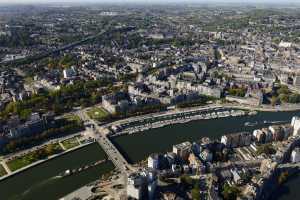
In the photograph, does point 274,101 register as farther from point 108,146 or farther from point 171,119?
point 108,146

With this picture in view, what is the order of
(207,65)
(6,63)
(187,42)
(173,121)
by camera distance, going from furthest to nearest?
1. (187,42)
2. (6,63)
3. (207,65)
4. (173,121)

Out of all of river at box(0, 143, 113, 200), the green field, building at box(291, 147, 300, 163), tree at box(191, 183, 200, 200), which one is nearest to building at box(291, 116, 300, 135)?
building at box(291, 147, 300, 163)

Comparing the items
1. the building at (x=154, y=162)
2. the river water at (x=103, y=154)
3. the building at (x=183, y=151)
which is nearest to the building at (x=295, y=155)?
the river water at (x=103, y=154)

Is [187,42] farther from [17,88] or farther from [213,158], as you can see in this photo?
[213,158]

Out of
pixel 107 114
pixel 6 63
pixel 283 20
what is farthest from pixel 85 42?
pixel 283 20

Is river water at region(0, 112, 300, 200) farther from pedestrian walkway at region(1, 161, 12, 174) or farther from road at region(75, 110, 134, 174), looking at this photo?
pedestrian walkway at region(1, 161, 12, 174)

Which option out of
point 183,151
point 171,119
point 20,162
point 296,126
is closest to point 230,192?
point 183,151
